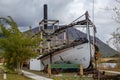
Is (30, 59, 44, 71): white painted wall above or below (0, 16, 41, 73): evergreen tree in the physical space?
below

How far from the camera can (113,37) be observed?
12922 mm

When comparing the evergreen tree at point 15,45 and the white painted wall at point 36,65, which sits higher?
the evergreen tree at point 15,45

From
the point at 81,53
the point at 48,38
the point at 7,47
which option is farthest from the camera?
the point at 48,38

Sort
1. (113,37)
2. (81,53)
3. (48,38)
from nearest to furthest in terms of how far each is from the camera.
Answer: (113,37), (81,53), (48,38)

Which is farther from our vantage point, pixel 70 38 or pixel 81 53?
pixel 70 38

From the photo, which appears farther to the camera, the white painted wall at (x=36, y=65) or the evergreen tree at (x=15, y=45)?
the white painted wall at (x=36, y=65)

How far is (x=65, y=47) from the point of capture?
3869 cm

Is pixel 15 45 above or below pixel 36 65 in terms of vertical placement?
above

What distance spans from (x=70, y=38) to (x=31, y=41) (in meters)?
11.0

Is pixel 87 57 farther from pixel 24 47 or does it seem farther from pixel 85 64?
pixel 24 47

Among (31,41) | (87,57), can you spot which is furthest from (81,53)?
(31,41)

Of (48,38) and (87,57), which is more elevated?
(48,38)

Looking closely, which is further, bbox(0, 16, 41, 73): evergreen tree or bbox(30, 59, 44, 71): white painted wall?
bbox(30, 59, 44, 71): white painted wall

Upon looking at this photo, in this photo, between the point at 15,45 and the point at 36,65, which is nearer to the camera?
the point at 15,45
